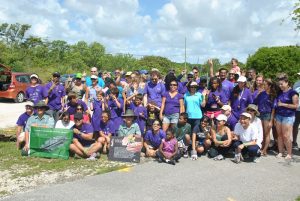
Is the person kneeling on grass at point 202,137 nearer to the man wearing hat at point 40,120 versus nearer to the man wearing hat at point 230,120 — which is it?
the man wearing hat at point 230,120

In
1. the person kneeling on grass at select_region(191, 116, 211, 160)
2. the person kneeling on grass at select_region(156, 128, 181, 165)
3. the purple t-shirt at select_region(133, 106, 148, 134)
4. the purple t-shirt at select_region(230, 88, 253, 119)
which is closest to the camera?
the person kneeling on grass at select_region(156, 128, 181, 165)

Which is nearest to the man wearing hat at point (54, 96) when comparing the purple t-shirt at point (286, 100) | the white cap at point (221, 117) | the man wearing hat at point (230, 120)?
the white cap at point (221, 117)

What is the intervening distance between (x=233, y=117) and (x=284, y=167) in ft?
5.22

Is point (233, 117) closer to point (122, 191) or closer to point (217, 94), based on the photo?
point (217, 94)

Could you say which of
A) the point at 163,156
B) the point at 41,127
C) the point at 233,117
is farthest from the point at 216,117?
the point at 41,127

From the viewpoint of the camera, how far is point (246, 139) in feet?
26.2

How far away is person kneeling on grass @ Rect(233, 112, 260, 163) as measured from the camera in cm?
787

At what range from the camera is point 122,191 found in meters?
5.99

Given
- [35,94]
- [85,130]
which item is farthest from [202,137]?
[35,94]

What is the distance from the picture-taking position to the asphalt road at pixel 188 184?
5770 millimetres

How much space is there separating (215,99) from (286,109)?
1.57 metres

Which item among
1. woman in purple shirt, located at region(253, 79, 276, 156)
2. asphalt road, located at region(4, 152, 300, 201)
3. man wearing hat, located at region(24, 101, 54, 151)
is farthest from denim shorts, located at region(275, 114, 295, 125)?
man wearing hat, located at region(24, 101, 54, 151)

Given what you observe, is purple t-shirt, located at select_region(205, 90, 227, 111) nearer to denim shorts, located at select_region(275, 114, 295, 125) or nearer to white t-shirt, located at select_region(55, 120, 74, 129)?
denim shorts, located at select_region(275, 114, 295, 125)

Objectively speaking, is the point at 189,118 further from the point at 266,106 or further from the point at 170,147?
the point at 266,106
